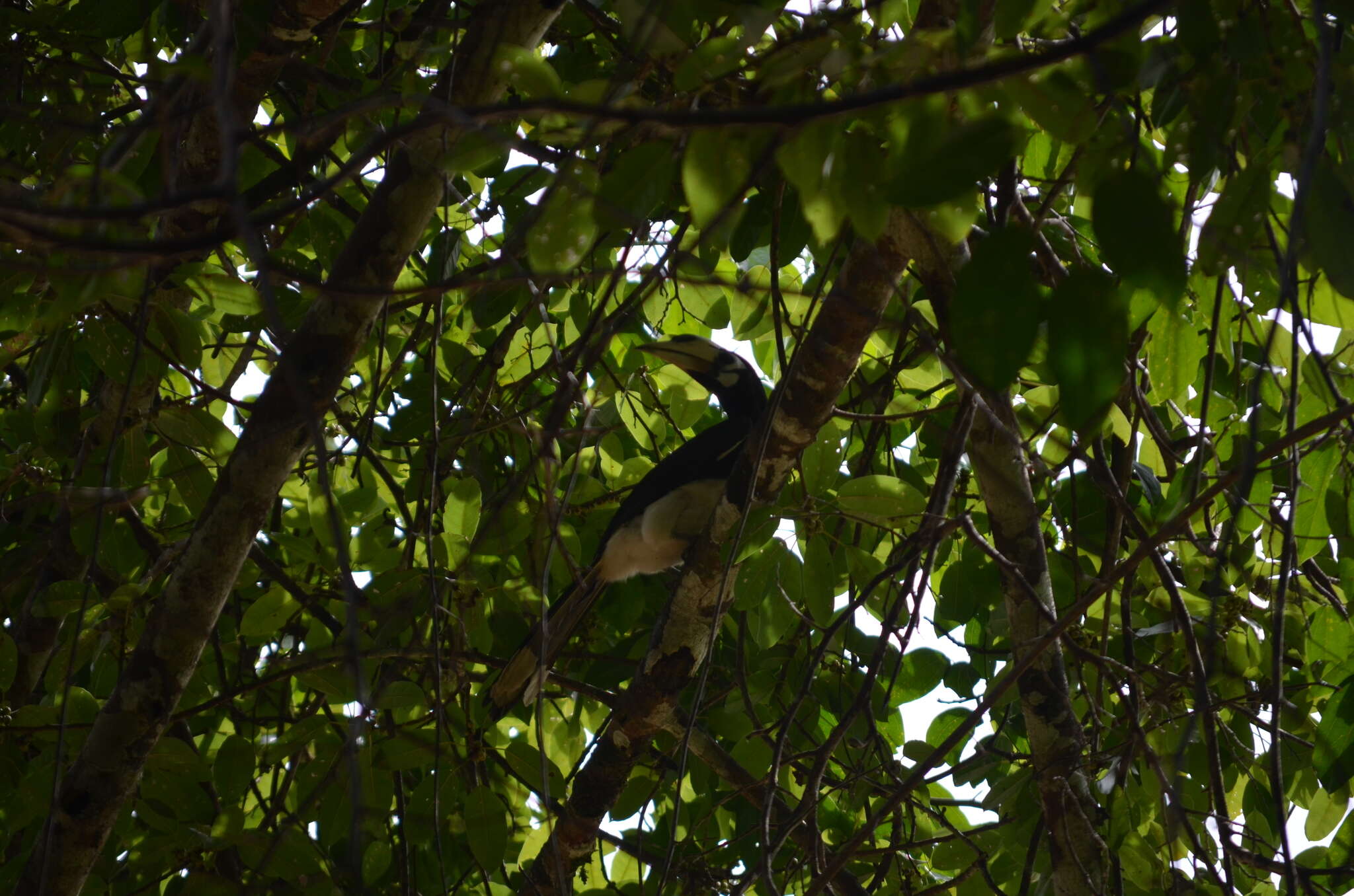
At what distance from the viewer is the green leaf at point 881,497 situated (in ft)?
6.15

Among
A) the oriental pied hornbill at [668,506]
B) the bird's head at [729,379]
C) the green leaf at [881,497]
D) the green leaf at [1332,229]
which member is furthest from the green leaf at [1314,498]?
the bird's head at [729,379]

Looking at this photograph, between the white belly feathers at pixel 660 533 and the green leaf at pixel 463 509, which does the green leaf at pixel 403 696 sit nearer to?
the green leaf at pixel 463 509

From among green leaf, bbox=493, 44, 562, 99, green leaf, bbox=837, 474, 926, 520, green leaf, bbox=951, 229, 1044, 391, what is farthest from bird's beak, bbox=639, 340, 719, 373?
green leaf, bbox=951, 229, 1044, 391

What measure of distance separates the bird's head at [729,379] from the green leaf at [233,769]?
54.1 inches

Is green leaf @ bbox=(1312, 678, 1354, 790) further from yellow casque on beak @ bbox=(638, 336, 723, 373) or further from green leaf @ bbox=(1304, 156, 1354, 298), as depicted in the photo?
yellow casque on beak @ bbox=(638, 336, 723, 373)

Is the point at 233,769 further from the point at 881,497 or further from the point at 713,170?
the point at 713,170

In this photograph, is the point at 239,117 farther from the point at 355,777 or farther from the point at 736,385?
the point at 355,777

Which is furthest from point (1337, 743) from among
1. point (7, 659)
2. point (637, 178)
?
point (7, 659)

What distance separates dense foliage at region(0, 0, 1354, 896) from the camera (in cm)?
93

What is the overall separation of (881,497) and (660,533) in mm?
1065

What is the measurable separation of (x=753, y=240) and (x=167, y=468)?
1239mm

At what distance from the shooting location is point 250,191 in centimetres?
200

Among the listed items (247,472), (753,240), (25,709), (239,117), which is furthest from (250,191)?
(25,709)

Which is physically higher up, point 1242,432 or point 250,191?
point 250,191
